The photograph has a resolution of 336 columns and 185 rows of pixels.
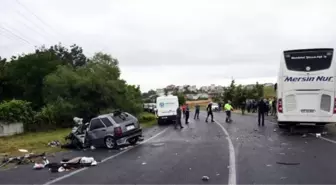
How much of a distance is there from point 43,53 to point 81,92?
1387 inches

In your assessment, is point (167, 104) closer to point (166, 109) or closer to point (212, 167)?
point (166, 109)

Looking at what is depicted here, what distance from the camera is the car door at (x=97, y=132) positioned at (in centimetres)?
1805

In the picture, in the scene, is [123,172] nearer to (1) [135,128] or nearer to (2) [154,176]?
(2) [154,176]

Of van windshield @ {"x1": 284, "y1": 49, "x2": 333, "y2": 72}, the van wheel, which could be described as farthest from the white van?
van windshield @ {"x1": 284, "y1": 49, "x2": 333, "y2": 72}

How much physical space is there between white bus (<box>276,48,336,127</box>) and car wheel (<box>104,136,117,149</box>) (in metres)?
8.28

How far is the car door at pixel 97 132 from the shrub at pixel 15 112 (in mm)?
15236

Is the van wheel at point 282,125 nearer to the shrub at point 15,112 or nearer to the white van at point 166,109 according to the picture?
the white van at point 166,109

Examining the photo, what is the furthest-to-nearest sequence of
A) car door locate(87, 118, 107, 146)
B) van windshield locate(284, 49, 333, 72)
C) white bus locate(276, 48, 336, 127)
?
van windshield locate(284, 49, 333, 72)
white bus locate(276, 48, 336, 127)
car door locate(87, 118, 107, 146)

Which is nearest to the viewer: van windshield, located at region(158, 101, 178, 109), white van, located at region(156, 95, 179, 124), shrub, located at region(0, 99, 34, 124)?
shrub, located at region(0, 99, 34, 124)

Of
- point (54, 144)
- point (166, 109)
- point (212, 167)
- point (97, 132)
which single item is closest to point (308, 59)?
point (97, 132)

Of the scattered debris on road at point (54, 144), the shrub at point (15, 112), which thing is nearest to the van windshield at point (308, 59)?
the scattered debris on road at point (54, 144)

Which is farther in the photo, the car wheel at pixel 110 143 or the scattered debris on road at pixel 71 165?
the car wheel at pixel 110 143

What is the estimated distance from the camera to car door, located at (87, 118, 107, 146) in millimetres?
18047

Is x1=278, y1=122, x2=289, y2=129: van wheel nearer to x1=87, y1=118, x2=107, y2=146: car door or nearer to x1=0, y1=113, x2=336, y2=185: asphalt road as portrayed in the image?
→ x1=0, y1=113, x2=336, y2=185: asphalt road
